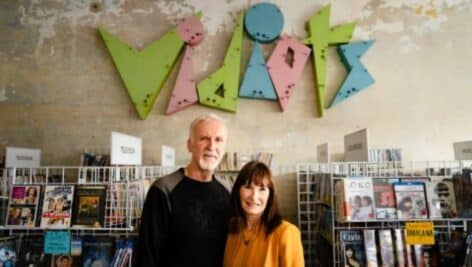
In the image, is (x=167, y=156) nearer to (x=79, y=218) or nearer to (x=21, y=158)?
(x=79, y=218)

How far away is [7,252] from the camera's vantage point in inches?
104

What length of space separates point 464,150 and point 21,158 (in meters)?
3.78

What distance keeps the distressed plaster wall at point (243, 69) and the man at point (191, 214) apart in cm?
215

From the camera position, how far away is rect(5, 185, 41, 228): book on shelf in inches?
102

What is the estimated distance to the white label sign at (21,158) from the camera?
299 cm

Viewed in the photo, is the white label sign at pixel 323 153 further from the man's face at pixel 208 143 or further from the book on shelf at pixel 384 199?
the man's face at pixel 208 143

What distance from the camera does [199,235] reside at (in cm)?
164

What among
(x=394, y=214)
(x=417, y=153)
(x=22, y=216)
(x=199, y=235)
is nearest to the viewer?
(x=199, y=235)

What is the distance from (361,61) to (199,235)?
3052mm

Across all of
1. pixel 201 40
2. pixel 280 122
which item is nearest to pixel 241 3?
pixel 201 40

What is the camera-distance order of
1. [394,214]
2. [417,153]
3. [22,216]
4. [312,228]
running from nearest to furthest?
[394,214]
[22,216]
[312,228]
[417,153]

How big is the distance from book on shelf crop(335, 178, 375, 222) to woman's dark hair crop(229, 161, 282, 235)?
79 centimetres

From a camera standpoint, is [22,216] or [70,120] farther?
[70,120]

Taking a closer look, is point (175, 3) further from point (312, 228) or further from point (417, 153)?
point (417, 153)
